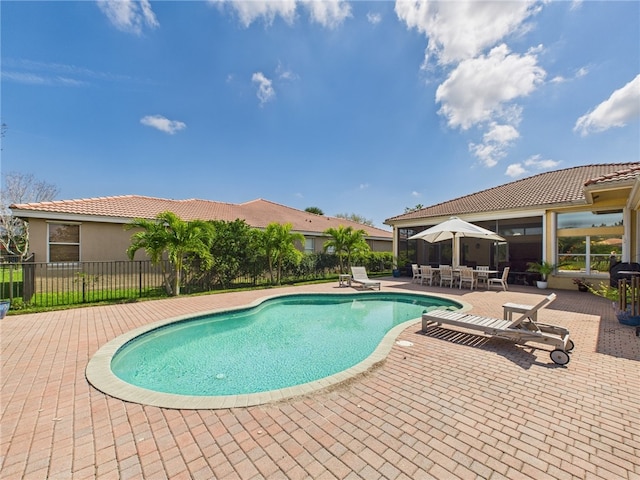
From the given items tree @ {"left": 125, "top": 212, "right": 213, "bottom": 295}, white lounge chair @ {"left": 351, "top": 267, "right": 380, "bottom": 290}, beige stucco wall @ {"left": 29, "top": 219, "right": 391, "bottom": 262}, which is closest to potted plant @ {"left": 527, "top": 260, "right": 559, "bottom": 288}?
white lounge chair @ {"left": 351, "top": 267, "right": 380, "bottom": 290}

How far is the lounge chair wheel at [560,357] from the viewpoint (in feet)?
15.7

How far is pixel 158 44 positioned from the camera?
12.4 metres

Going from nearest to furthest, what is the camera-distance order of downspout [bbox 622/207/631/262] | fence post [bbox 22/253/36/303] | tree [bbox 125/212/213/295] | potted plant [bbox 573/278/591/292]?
1. fence post [bbox 22/253/36/303]
2. tree [bbox 125/212/213/295]
3. downspout [bbox 622/207/631/262]
4. potted plant [bbox 573/278/591/292]

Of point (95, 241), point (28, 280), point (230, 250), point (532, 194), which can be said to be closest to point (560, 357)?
point (230, 250)

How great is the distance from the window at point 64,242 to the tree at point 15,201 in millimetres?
21799

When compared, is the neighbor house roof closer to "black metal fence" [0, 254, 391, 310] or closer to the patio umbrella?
"black metal fence" [0, 254, 391, 310]

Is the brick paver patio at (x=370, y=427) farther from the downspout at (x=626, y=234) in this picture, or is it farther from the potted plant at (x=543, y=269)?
the potted plant at (x=543, y=269)

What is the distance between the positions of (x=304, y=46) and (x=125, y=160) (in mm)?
18884

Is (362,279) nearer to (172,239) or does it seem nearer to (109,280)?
(172,239)

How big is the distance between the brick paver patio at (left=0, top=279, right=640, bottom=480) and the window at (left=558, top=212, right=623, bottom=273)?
11.2m

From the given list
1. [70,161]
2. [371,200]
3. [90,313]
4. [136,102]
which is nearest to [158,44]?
[136,102]

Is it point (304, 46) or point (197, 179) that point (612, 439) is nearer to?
point (304, 46)

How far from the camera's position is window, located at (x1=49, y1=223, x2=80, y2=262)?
13672mm

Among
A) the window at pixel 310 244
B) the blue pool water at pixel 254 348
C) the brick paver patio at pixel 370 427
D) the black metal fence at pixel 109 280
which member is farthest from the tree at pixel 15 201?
the brick paver patio at pixel 370 427
